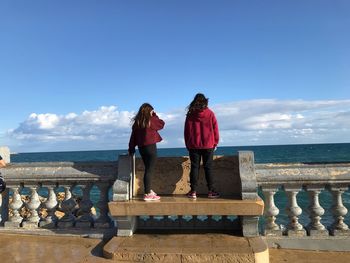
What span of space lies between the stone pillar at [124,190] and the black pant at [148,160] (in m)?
0.23

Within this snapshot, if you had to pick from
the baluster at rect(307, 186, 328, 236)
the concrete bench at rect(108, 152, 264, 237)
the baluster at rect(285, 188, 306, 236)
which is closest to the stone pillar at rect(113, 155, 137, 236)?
the concrete bench at rect(108, 152, 264, 237)

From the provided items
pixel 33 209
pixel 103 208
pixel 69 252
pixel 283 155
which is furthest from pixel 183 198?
pixel 283 155

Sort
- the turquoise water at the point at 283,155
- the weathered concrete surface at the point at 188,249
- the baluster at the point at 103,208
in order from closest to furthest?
the weathered concrete surface at the point at 188,249 < the baluster at the point at 103,208 < the turquoise water at the point at 283,155

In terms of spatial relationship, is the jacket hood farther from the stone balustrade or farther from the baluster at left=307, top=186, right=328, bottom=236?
the baluster at left=307, top=186, right=328, bottom=236

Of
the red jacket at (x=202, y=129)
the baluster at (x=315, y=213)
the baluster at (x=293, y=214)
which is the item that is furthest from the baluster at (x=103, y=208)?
the baluster at (x=315, y=213)

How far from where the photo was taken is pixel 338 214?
18.2 feet

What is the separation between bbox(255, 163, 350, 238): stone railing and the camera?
551 cm

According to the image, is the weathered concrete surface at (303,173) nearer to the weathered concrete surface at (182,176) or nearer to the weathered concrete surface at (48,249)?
the weathered concrete surface at (182,176)

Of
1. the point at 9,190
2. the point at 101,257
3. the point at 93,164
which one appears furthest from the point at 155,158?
the point at 9,190

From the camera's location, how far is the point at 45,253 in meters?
5.29

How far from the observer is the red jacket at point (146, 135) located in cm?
586

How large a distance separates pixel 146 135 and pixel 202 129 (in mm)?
881

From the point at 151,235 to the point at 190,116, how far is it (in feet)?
6.30

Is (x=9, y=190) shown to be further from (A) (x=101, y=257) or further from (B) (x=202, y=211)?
(B) (x=202, y=211)
